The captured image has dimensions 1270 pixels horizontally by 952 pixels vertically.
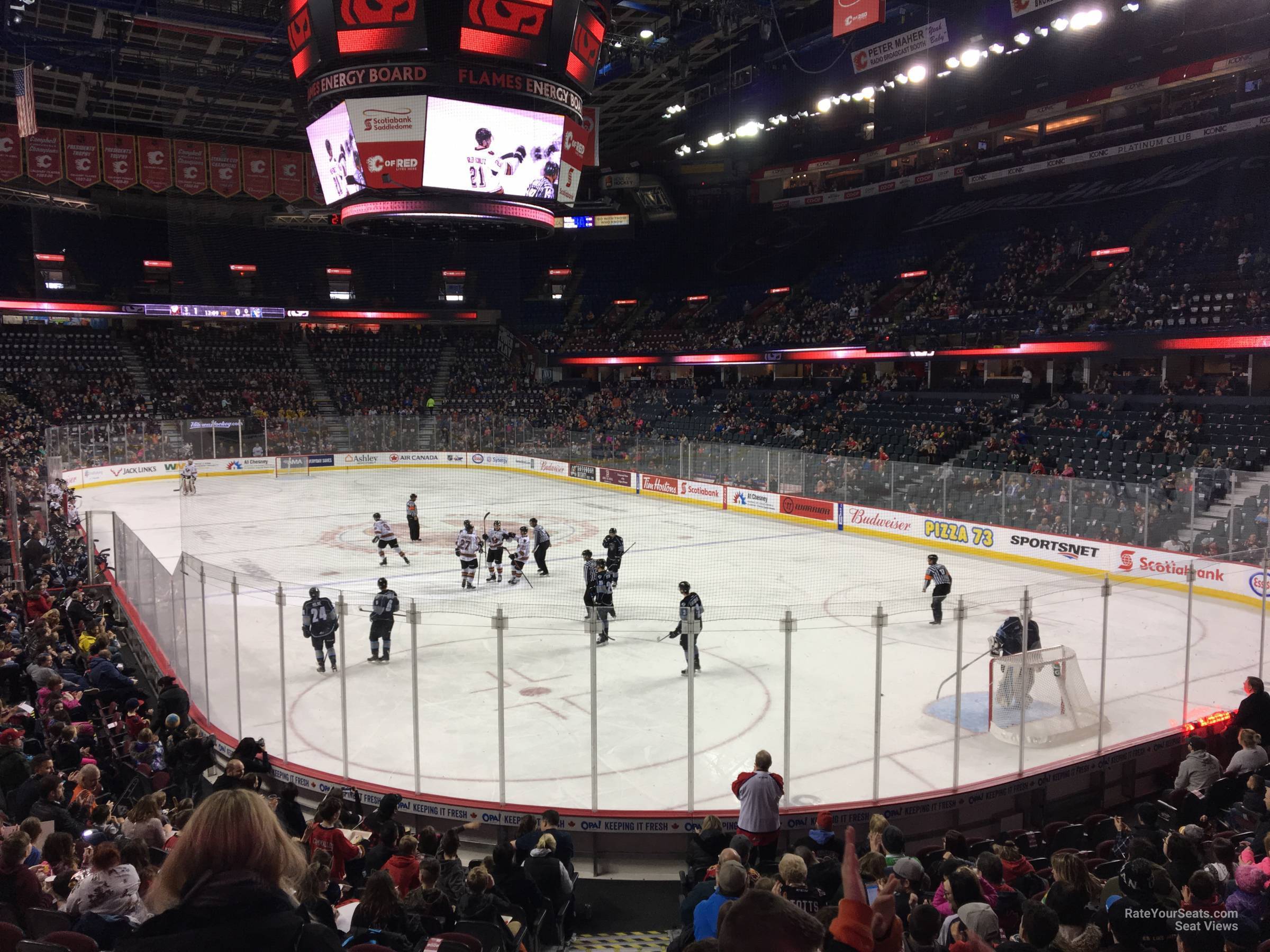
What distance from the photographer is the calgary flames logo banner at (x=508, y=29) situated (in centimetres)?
1516

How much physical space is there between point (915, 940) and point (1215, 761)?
4.99 meters

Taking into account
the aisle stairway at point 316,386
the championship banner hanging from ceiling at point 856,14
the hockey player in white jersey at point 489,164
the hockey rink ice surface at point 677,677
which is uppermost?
the championship banner hanging from ceiling at point 856,14

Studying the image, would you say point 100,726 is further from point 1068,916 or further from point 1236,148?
point 1236,148

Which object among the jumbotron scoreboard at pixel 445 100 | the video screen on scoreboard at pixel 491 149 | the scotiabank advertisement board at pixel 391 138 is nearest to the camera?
the jumbotron scoreboard at pixel 445 100


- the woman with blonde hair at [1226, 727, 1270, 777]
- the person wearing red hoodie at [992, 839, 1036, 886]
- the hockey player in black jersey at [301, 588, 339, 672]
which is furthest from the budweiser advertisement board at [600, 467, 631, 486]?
the person wearing red hoodie at [992, 839, 1036, 886]

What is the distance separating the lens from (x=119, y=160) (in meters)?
33.5

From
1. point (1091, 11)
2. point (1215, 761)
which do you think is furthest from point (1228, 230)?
point (1215, 761)

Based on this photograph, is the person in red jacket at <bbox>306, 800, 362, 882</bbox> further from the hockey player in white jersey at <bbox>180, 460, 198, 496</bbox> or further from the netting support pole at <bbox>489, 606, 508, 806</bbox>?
the hockey player in white jersey at <bbox>180, 460, 198, 496</bbox>

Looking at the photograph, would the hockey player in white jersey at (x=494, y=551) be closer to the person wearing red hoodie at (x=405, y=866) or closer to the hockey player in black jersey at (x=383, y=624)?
the hockey player in black jersey at (x=383, y=624)

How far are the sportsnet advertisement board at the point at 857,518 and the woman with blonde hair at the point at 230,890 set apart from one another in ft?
34.0

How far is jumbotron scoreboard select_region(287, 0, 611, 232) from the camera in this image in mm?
15164

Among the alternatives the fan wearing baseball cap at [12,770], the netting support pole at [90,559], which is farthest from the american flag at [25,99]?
the fan wearing baseball cap at [12,770]

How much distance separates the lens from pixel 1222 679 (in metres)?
11.7

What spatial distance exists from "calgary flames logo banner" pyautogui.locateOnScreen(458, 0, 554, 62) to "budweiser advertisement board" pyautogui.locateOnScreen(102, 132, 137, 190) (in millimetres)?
24077
